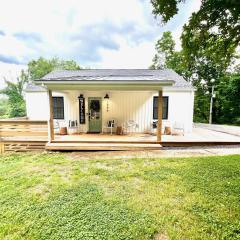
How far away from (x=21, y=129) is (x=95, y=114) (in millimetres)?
3710

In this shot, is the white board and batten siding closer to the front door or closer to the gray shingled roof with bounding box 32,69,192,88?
the front door

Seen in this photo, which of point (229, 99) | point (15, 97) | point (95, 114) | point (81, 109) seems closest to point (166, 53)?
point (229, 99)

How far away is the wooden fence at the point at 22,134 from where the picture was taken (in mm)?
6781

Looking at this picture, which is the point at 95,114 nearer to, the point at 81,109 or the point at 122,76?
the point at 81,109

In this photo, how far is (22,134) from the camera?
6.83 m

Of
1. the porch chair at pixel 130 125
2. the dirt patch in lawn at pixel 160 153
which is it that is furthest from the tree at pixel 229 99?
the porch chair at pixel 130 125

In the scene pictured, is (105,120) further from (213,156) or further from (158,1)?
(158,1)

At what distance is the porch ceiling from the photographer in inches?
251

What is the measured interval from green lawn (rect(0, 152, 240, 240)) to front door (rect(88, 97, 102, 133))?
438 centimetres

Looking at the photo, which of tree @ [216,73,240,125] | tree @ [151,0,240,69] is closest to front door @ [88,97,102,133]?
tree @ [151,0,240,69]

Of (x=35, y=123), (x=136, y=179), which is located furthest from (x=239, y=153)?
(x=35, y=123)

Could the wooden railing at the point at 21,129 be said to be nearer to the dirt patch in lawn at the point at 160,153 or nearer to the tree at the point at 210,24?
the dirt patch in lawn at the point at 160,153

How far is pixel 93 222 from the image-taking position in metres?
2.57

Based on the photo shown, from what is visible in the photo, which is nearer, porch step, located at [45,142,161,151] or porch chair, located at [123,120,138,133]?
porch step, located at [45,142,161,151]
